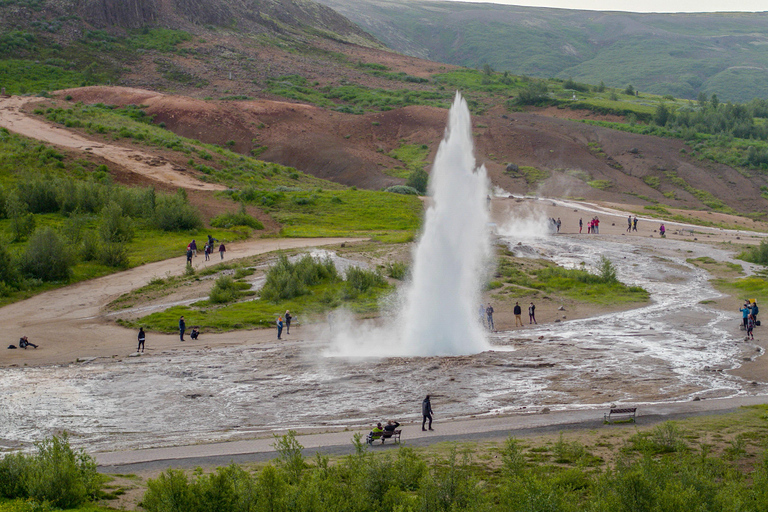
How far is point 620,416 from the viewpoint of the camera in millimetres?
19656

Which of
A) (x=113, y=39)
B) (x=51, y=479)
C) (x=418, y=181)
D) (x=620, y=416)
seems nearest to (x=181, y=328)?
(x=51, y=479)

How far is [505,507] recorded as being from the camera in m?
12.6

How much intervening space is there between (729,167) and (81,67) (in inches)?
3703

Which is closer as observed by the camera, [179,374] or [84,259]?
[179,374]

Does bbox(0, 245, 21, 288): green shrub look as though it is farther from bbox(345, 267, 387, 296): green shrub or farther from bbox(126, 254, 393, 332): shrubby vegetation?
bbox(345, 267, 387, 296): green shrub

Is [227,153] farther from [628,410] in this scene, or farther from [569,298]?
[628,410]

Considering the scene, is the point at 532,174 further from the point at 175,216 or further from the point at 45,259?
the point at 45,259

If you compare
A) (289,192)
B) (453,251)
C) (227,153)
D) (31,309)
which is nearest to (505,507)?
(453,251)

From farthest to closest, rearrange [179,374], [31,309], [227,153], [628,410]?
[227,153] < [31,309] < [179,374] < [628,410]

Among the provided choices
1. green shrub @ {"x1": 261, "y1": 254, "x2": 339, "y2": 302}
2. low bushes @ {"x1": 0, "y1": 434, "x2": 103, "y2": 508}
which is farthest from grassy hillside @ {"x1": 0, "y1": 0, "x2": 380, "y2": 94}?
low bushes @ {"x1": 0, "y1": 434, "x2": 103, "y2": 508}

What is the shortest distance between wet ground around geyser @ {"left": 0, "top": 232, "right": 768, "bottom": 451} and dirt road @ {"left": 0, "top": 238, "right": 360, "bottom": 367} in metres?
1.91

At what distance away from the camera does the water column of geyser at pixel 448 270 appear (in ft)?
95.9

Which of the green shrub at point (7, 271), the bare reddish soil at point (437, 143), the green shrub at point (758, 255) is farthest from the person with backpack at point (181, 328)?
the bare reddish soil at point (437, 143)

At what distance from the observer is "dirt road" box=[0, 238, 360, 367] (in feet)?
95.6
